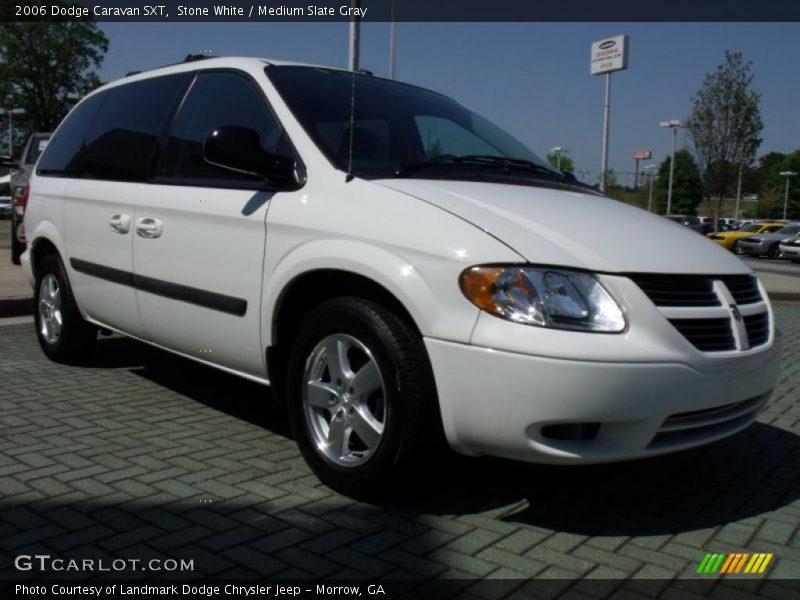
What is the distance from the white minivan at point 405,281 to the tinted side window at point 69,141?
2.44 feet

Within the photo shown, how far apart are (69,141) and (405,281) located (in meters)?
3.43

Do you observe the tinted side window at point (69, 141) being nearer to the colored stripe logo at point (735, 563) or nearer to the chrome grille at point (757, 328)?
the chrome grille at point (757, 328)

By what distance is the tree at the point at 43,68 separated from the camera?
174 feet

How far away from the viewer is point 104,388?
5000 mm

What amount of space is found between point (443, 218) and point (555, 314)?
0.54 m

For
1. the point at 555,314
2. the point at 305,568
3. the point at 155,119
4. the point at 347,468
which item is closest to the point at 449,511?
the point at 347,468

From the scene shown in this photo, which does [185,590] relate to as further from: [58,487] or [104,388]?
[104,388]

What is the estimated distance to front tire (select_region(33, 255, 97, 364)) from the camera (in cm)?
527

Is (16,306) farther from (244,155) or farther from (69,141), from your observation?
(244,155)

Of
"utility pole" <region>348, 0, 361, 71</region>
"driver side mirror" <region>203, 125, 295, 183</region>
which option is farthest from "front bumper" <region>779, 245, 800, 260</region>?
"driver side mirror" <region>203, 125, 295, 183</region>

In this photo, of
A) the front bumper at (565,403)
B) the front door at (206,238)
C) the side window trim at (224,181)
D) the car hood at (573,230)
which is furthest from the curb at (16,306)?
the front bumper at (565,403)

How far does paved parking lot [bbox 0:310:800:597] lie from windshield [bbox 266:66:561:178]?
1.36m

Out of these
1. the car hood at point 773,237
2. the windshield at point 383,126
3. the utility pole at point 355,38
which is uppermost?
the utility pole at point 355,38

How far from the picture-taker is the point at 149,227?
4.21m
